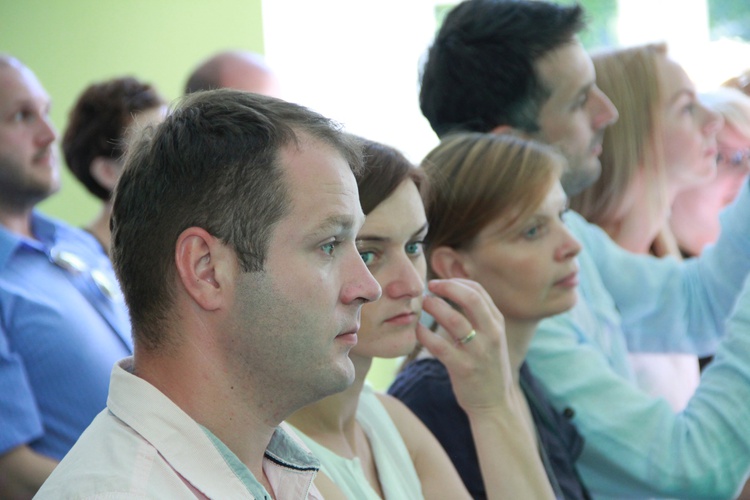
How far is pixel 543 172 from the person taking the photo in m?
1.63

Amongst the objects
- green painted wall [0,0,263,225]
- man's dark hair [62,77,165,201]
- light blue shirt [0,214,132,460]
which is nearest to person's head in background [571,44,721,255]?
light blue shirt [0,214,132,460]

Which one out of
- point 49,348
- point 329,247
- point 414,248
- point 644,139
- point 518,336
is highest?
point 329,247

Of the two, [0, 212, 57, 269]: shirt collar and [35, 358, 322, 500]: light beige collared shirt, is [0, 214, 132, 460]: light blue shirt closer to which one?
[0, 212, 57, 269]: shirt collar

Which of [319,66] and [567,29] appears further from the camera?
[319,66]

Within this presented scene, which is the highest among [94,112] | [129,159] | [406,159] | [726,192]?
[129,159]

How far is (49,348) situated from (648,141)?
4.62 ft

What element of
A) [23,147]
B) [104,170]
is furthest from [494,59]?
[104,170]

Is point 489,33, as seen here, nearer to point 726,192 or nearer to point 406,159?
point 406,159

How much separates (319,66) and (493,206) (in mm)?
2658

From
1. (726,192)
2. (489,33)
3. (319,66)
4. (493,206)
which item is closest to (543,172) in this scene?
(493,206)

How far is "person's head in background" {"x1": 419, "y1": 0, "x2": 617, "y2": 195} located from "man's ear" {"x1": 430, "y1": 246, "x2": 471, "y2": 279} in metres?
0.43

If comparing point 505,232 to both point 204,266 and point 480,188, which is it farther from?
point 204,266

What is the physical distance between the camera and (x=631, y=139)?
225 centimetres

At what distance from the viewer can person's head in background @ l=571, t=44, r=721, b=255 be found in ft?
7.39
